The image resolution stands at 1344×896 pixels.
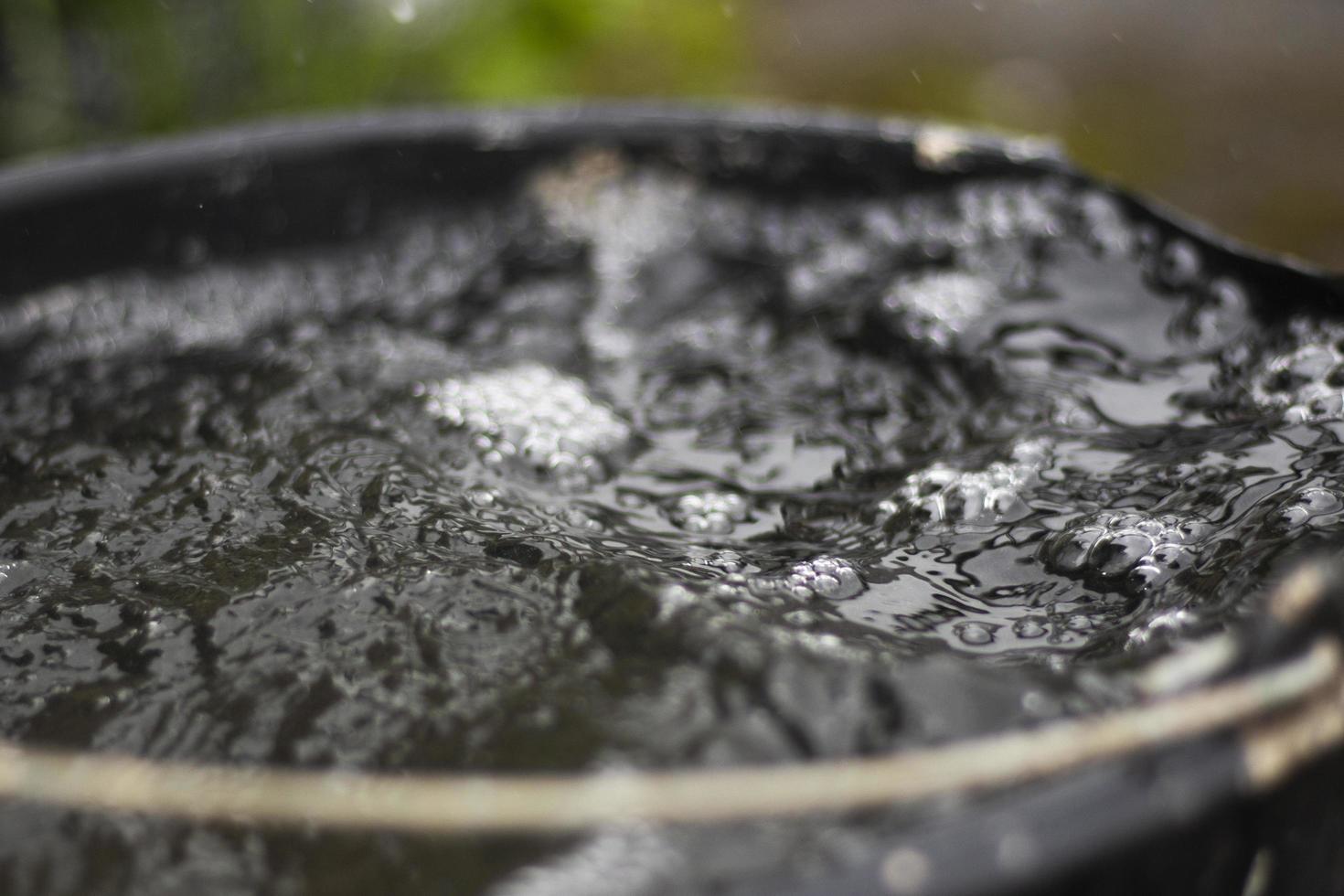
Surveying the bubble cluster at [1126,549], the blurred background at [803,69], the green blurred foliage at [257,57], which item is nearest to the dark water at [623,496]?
the bubble cluster at [1126,549]

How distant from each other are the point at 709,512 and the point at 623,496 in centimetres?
8

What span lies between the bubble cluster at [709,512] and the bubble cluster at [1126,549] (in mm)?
230

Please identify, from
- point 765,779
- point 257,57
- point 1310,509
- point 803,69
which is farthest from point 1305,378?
point 803,69

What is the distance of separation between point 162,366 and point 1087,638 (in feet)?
2.93

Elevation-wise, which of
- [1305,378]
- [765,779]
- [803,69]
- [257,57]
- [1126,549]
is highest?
[803,69]

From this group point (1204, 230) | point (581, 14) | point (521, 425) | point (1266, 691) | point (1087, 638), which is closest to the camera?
point (1266, 691)

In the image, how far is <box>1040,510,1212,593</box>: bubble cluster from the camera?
0.72 metres

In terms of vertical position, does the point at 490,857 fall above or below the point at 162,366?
below

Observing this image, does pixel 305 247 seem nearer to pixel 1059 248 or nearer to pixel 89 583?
pixel 89 583

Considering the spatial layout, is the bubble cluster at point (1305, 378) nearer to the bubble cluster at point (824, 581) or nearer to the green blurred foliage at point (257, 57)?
the bubble cluster at point (824, 581)

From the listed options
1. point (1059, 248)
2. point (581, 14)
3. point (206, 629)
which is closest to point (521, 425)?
point (206, 629)

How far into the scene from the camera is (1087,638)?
0.68 meters

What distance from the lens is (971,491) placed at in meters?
0.82

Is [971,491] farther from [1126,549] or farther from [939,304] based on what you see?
[939,304]
